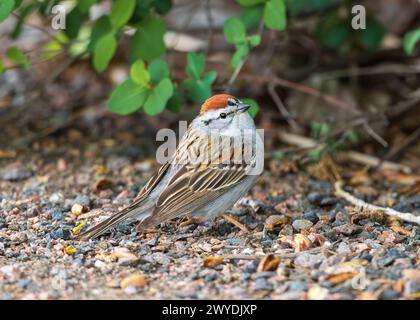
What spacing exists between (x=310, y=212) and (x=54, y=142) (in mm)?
3007

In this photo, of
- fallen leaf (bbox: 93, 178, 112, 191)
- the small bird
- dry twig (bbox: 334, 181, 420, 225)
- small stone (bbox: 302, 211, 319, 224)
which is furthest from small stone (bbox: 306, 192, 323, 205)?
fallen leaf (bbox: 93, 178, 112, 191)

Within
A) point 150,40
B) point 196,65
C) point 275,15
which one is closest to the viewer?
point 275,15

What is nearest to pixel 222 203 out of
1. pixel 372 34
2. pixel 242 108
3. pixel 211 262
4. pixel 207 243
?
pixel 207 243

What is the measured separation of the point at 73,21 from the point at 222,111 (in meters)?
1.72

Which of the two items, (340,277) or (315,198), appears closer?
(340,277)

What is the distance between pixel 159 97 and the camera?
19.0 feet

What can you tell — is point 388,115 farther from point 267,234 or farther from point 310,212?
point 267,234

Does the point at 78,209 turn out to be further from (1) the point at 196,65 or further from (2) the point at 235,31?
(2) the point at 235,31

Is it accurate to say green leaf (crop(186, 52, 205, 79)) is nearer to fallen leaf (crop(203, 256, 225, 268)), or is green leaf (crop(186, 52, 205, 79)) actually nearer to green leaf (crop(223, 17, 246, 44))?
green leaf (crop(223, 17, 246, 44))

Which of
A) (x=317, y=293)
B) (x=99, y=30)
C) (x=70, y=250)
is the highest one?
(x=99, y=30)

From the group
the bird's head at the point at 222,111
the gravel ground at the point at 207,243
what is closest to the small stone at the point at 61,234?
the gravel ground at the point at 207,243

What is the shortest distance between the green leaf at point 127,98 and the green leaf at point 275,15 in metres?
1.08
